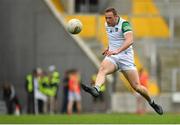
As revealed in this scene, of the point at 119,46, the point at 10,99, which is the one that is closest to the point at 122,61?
the point at 119,46

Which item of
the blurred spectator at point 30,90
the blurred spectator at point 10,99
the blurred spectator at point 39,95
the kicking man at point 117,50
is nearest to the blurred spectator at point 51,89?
the blurred spectator at point 39,95

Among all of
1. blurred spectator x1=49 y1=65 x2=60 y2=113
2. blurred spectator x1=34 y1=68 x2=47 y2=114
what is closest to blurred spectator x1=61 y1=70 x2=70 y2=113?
blurred spectator x1=49 y1=65 x2=60 y2=113

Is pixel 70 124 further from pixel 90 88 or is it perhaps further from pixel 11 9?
pixel 11 9

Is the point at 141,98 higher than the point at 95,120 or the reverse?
the reverse

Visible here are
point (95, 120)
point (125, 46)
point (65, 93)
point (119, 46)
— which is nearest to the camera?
point (125, 46)

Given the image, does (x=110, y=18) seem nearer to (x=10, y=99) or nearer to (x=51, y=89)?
(x=51, y=89)

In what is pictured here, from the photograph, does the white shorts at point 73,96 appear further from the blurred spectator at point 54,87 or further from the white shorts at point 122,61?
the white shorts at point 122,61

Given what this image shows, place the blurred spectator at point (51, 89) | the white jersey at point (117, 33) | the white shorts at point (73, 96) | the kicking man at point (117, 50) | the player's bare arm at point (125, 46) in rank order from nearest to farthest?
the player's bare arm at point (125, 46) < the kicking man at point (117, 50) < the white jersey at point (117, 33) < the white shorts at point (73, 96) < the blurred spectator at point (51, 89)

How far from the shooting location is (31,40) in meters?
37.5

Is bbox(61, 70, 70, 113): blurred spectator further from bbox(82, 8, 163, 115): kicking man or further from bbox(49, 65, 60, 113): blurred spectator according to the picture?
bbox(82, 8, 163, 115): kicking man

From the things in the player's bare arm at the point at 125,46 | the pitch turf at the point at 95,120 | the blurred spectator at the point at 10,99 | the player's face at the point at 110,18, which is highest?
the player's face at the point at 110,18

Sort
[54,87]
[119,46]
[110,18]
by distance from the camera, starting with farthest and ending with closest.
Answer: [54,87], [119,46], [110,18]

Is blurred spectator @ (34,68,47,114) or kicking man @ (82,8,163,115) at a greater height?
kicking man @ (82,8,163,115)

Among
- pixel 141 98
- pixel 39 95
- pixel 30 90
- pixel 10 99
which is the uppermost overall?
pixel 30 90
